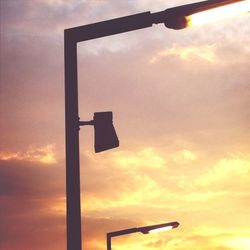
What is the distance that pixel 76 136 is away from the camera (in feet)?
16.2

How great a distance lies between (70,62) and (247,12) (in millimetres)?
1940

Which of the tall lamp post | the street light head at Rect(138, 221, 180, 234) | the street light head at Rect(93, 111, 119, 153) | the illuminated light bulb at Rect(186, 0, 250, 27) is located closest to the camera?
the illuminated light bulb at Rect(186, 0, 250, 27)

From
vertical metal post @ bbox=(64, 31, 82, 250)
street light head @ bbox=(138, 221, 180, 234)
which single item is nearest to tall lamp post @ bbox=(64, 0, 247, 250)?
vertical metal post @ bbox=(64, 31, 82, 250)

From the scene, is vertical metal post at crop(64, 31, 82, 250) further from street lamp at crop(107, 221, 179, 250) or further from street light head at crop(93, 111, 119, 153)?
street lamp at crop(107, 221, 179, 250)

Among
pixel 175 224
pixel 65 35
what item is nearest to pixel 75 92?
pixel 65 35

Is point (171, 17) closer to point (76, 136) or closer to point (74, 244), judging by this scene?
point (76, 136)

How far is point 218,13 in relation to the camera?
166 inches

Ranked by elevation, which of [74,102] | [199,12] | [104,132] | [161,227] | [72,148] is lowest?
[72,148]

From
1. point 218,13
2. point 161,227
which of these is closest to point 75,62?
point 218,13

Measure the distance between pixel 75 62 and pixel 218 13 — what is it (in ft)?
5.44

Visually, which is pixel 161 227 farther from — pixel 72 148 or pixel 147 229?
pixel 72 148

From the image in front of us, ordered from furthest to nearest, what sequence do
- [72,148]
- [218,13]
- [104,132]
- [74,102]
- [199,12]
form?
1. [104,132]
2. [74,102]
3. [72,148]
4. [199,12]
5. [218,13]

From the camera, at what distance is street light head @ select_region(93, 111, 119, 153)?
527 cm

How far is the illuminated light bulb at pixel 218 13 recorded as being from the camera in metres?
4.09
